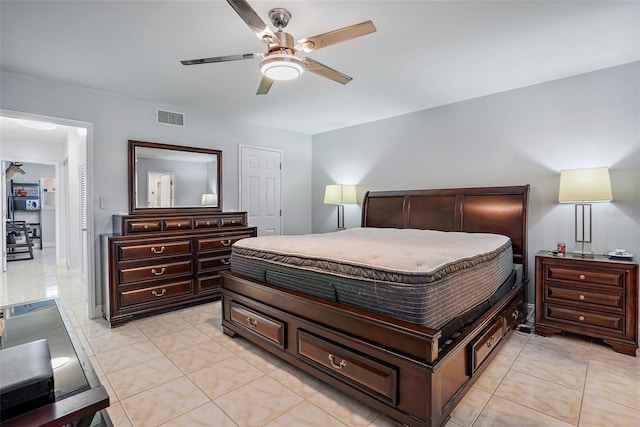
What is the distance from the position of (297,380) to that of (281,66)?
218cm

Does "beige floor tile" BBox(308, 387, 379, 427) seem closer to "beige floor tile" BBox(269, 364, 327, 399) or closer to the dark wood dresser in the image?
"beige floor tile" BBox(269, 364, 327, 399)

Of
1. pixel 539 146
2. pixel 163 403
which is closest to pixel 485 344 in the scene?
pixel 163 403

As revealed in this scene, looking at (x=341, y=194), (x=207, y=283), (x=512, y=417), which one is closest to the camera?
(x=512, y=417)

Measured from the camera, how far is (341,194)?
5.01 m

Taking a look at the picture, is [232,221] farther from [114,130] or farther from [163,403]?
[163,403]

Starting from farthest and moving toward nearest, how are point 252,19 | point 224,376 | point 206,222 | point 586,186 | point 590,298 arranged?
point 206,222, point 586,186, point 590,298, point 224,376, point 252,19

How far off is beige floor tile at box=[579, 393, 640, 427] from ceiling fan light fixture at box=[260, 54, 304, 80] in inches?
108

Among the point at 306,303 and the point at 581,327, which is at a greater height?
the point at 306,303

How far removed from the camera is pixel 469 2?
6.83ft

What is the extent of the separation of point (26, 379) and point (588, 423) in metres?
2.77

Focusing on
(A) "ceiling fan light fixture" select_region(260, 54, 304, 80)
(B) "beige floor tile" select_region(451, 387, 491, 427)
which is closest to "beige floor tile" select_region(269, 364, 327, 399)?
(B) "beige floor tile" select_region(451, 387, 491, 427)

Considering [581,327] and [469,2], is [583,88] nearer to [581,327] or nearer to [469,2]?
[469,2]

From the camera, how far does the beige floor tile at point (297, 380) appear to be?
2145mm

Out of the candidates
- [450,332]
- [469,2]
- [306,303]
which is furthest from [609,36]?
[306,303]
